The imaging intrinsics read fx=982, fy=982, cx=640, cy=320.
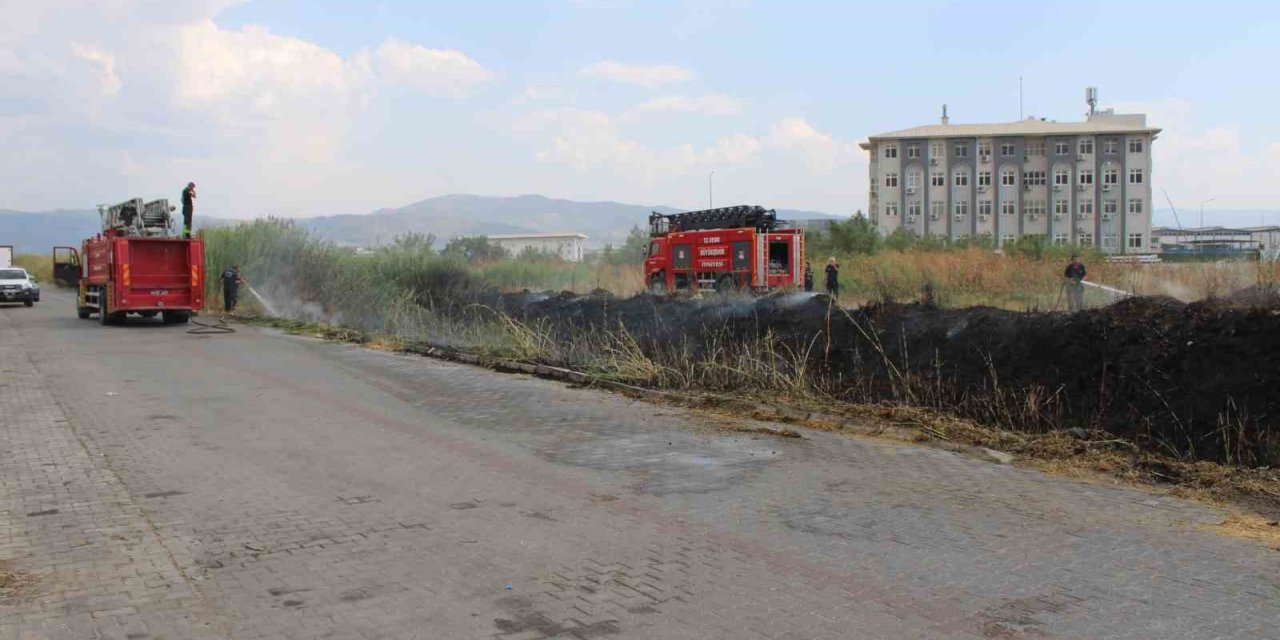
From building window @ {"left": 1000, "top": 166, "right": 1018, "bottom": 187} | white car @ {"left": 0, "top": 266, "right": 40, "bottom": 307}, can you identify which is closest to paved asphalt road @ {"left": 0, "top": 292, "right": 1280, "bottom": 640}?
white car @ {"left": 0, "top": 266, "right": 40, "bottom": 307}

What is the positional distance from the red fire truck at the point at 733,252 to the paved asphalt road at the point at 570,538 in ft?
68.5

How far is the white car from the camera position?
38.2m

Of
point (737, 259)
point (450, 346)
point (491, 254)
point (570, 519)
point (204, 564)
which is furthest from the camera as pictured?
point (491, 254)

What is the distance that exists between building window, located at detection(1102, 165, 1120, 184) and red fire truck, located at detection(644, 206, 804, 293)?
58589mm

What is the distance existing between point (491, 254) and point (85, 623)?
52247 mm

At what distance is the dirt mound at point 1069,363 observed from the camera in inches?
349

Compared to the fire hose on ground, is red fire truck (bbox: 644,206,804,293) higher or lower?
higher

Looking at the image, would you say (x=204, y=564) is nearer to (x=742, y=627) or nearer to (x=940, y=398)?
(x=742, y=627)

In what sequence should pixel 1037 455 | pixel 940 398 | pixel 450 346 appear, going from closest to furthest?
pixel 1037 455
pixel 940 398
pixel 450 346

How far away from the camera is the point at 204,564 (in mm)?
5922

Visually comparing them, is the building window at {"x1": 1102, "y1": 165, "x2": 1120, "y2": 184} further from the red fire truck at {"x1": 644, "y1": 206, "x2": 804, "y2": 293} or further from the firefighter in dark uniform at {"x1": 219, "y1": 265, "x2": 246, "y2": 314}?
the firefighter in dark uniform at {"x1": 219, "y1": 265, "x2": 246, "y2": 314}

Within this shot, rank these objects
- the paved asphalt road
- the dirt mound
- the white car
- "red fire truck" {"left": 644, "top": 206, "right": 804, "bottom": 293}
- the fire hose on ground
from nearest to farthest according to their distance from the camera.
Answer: the paved asphalt road → the dirt mound → the fire hose on ground → "red fire truck" {"left": 644, "top": 206, "right": 804, "bottom": 293} → the white car

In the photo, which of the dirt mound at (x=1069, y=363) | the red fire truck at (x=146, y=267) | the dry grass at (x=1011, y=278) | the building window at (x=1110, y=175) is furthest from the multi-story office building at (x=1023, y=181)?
the dirt mound at (x=1069, y=363)

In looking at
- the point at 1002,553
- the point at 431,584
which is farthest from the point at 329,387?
the point at 1002,553
